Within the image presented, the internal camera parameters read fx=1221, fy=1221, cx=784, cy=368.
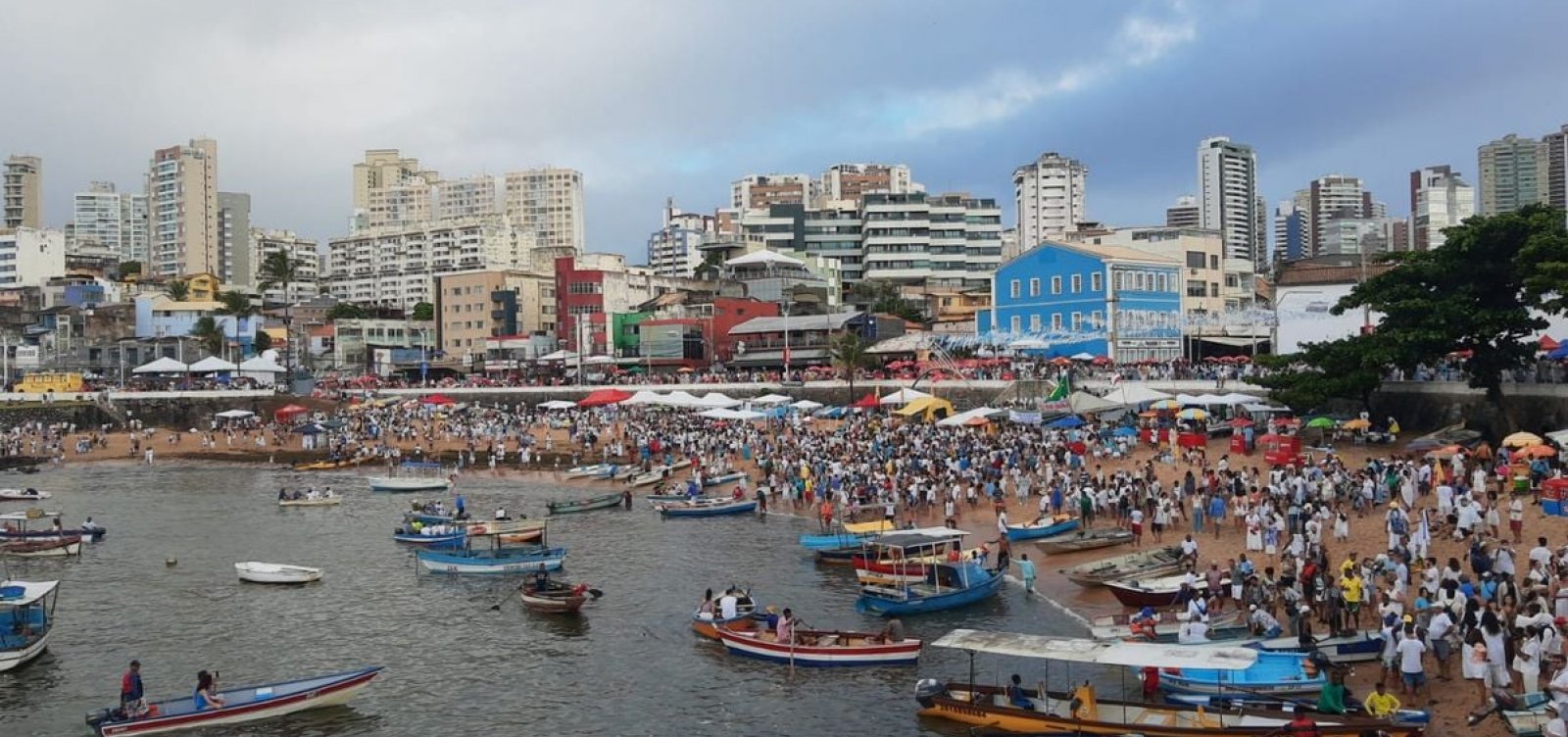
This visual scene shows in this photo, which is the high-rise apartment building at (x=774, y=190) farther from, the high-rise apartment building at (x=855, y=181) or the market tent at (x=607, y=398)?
the market tent at (x=607, y=398)

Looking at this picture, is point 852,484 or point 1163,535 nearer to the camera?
point 1163,535

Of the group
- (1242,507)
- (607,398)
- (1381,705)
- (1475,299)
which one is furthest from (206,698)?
(607,398)

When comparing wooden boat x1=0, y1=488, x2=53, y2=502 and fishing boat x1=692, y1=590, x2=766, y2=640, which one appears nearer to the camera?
fishing boat x1=692, y1=590, x2=766, y2=640

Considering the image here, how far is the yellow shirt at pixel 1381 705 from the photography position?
19.6 m

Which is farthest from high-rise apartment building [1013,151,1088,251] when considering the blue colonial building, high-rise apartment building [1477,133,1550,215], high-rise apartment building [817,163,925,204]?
the blue colonial building

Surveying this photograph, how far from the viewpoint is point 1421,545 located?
2794 centimetres

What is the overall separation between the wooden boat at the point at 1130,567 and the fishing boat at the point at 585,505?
79.0 ft

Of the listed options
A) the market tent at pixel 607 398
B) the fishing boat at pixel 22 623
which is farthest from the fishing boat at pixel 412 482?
the fishing boat at pixel 22 623

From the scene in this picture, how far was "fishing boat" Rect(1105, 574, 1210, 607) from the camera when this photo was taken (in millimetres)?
28688

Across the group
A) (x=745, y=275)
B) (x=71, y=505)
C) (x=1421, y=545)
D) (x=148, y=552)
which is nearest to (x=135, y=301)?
(x=745, y=275)

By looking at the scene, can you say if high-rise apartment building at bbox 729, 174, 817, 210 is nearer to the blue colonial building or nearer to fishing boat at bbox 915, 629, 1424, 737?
the blue colonial building

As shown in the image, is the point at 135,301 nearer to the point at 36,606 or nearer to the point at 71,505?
the point at 71,505

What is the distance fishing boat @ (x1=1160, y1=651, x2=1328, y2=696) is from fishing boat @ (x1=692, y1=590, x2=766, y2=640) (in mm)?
10353

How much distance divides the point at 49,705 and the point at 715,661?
47.1 feet
